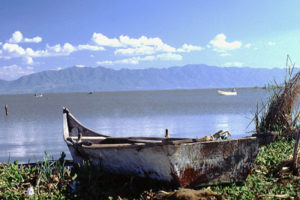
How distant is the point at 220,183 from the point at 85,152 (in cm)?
300

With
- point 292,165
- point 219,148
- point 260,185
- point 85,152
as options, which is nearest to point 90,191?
point 85,152

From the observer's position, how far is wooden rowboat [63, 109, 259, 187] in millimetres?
6613

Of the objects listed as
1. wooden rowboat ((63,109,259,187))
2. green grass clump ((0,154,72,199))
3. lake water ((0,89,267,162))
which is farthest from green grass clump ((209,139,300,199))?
lake water ((0,89,267,162))

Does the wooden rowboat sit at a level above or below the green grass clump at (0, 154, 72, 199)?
above

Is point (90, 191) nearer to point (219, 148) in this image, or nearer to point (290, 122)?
point (219, 148)

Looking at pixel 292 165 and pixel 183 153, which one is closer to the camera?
pixel 183 153

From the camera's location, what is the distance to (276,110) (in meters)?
12.6

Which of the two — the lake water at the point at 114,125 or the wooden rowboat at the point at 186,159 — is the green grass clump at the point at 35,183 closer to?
the wooden rowboat at the point at 186,159

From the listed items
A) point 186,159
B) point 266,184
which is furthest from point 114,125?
point 186,159

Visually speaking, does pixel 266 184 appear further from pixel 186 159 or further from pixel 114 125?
pixel 114 125

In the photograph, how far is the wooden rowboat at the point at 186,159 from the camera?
6.61 metres

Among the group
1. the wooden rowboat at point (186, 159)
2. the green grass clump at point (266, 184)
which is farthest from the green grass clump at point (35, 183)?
the green grass clump at point (266, 184)

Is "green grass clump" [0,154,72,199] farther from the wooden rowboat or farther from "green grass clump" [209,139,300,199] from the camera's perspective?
"green grass clump" [209,139,300,199]

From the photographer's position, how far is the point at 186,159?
6676 mm
